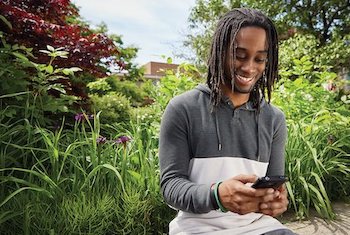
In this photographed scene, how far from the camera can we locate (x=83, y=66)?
2.84 meters

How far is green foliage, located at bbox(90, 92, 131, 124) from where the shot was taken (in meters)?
3.67

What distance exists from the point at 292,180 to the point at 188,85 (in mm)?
1110

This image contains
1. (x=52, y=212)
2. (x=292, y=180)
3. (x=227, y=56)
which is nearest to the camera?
(x=227, y=56)

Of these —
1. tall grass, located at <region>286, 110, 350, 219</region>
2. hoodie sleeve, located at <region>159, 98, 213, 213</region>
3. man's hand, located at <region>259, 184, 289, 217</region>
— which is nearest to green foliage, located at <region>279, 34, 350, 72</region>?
tall grass, located at <region>286, 110, 350, 219</region>

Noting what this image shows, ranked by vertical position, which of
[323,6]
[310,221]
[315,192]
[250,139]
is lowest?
[310,221]

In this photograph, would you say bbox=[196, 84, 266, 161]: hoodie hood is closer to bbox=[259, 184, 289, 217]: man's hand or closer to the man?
the man

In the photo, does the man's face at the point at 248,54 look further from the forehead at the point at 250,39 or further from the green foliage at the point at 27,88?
the green foliage at the point at 27,88

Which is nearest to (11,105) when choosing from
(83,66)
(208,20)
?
(83,66)

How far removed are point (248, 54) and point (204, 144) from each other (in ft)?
0.99

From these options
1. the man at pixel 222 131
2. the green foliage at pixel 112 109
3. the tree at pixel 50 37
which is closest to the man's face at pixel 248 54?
the man at pixel 222 131

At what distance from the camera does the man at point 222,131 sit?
1057 millimetres

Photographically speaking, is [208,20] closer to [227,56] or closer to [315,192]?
[315,192]

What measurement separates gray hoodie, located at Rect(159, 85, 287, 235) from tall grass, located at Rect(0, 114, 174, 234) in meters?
0.78

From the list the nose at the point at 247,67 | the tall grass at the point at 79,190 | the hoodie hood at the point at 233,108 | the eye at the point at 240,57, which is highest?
the eye at the point at 240,57
